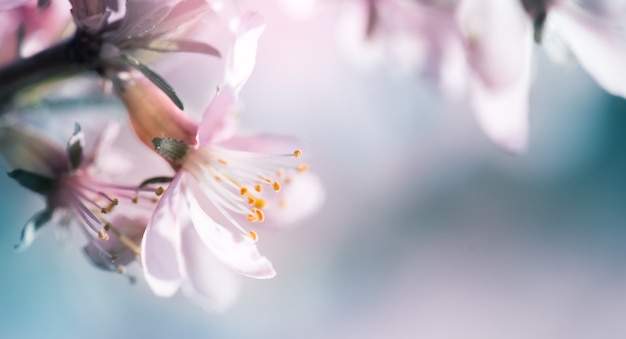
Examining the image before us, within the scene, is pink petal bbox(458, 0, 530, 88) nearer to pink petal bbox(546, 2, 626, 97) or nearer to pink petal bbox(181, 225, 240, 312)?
pink petal bbox(546, 2, 626, 97)

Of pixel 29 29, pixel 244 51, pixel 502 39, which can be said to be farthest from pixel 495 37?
pixel 29 29

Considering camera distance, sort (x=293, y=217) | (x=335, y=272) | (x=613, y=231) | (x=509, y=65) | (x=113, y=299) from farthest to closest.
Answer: (x=613, y=231)
(x=335, y=272)
(x=113, y=299)
(x=293, y=217)
(x=509, y=65)

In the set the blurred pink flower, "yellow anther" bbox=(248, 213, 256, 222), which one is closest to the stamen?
Answer: "yellow anther" bbox=(248, 213, 256, 222)

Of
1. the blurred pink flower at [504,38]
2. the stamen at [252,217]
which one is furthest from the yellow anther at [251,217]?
the blurred pink flower at [504,38]

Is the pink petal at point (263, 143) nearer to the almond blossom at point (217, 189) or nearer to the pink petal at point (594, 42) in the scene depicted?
the almond blossom at point (217, 189)

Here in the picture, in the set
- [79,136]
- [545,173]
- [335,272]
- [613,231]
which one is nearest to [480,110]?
[79,136]

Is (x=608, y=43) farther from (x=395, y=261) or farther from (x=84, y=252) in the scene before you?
(x=395, y=261)

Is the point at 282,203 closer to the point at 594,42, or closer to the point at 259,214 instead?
the point at 259,214

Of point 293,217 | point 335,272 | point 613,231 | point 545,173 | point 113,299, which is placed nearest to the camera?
point 293,217
